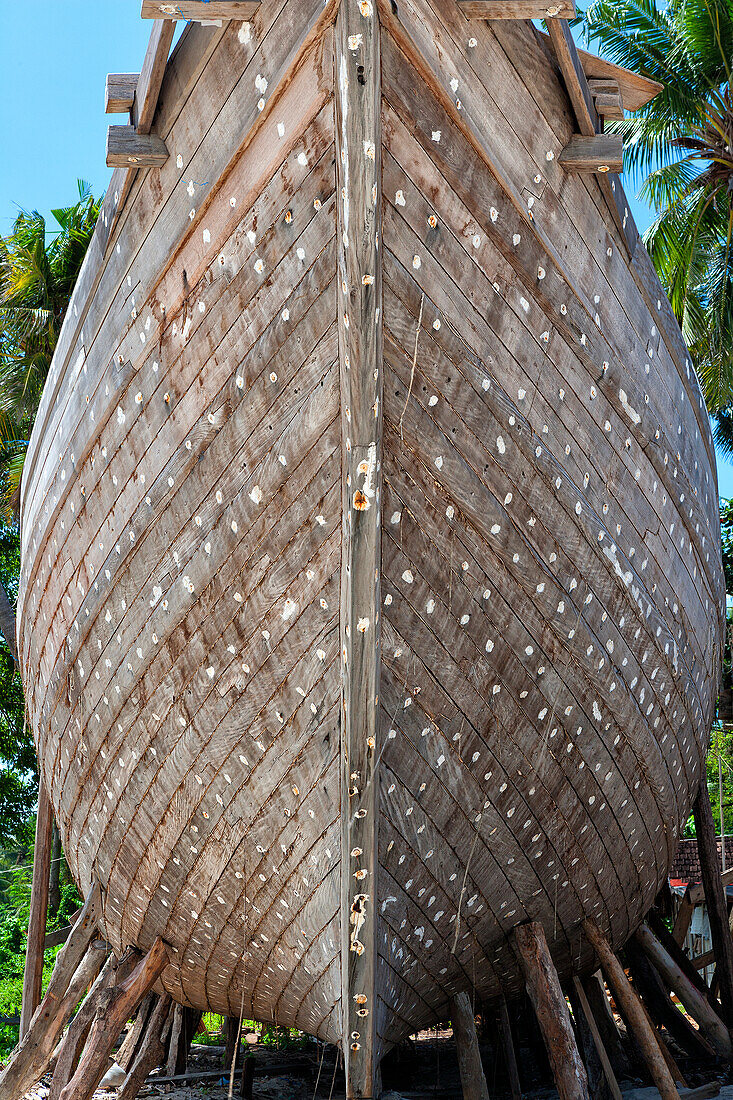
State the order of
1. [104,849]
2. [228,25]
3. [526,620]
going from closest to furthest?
[228,25], [526,620], [104,849]

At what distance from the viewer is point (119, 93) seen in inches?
90.8

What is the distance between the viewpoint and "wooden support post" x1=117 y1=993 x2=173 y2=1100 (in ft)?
11.6

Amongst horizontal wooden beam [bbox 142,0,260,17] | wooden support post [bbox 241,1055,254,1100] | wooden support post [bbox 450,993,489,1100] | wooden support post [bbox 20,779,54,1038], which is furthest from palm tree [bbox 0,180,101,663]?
horizontal wooden beam [bbox 142,0,260,17]

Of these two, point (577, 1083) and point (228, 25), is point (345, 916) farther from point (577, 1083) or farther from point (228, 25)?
point (228, 25)

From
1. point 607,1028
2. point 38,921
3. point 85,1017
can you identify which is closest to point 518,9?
point 85,1017

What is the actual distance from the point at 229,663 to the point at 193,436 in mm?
657

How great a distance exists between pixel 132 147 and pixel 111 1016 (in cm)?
296

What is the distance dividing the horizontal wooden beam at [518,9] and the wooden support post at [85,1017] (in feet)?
10.9

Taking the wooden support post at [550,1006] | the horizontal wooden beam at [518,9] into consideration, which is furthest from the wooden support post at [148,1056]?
the horizontal wooden beam at [518,9]

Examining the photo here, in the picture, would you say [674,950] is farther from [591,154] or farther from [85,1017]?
[591,154]

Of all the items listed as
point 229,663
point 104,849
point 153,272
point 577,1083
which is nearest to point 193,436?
point 153,272

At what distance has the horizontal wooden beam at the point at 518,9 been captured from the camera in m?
1.82

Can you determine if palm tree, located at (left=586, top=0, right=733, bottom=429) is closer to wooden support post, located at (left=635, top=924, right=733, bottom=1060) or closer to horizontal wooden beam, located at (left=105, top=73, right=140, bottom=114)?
wooden support post, located at (left=635, top=924, right=733, bottom=1060)

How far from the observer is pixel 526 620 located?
2.57 meters
